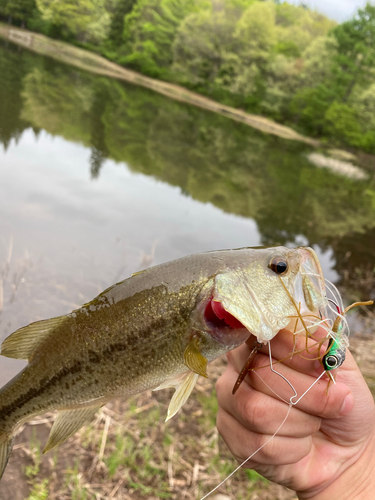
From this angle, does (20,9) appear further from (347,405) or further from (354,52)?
(347,405)

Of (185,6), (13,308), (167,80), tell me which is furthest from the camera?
(185,6)

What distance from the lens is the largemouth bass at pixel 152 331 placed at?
1.83 meters

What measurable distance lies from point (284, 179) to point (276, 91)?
4007cm

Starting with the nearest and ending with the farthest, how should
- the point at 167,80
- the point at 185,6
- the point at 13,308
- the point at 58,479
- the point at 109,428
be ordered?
the point at 58,479 → the point at 109,428 → the point at 13,308 → the point at 167,80 → the point at 185,6

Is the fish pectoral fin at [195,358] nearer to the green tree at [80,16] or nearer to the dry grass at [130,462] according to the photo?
the dry grass at [130,462]

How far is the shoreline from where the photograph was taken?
48594 millimetres

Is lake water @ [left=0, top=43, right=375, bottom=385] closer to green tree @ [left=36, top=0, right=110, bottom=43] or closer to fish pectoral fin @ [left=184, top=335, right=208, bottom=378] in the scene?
fish pectoral fin @ [left=184, top=335, right=208, bottom=378]

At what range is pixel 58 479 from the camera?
3291 millimetres

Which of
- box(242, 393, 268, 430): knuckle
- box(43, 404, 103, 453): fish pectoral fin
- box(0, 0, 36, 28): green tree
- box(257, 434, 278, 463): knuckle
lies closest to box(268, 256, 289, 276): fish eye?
box(242, 393, 268, 430): knuckle

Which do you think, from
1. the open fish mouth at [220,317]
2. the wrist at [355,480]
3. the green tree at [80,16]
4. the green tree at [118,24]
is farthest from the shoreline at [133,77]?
the open fish mouth at [220,317]

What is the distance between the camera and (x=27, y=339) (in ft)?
6.54

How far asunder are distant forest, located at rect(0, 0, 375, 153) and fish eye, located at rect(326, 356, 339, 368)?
60012 millimetres

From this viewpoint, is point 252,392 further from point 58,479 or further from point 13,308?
point 13,308

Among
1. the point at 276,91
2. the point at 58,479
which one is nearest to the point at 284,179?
the point at 58,479
